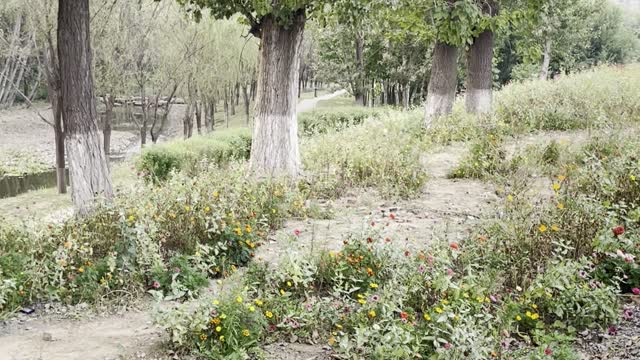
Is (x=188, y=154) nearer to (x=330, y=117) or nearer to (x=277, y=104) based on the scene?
(x=277, y=104)

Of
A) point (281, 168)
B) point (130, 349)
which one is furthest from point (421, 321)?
point (281, 168)

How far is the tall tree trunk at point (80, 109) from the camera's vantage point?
22.2 feet

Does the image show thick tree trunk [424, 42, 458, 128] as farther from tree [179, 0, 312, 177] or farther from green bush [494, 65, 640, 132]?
tree [179, 0, 312, 177]

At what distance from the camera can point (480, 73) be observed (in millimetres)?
13578

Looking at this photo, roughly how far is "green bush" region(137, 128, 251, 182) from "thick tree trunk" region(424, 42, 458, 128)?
4.53m

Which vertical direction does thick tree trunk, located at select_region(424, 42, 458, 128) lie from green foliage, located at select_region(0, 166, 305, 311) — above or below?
above

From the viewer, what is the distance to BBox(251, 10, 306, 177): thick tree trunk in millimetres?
9203

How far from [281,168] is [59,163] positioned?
32.5 ft

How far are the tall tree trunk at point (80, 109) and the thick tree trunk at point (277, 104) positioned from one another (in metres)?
2.78

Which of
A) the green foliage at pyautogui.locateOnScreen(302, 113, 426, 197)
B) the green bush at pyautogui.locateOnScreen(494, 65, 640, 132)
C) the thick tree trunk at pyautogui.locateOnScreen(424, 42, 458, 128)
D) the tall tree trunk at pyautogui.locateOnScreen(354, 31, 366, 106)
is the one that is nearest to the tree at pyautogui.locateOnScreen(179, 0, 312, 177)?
the green foliage at pyautogui.locateOnScreen(302, 113, 426, 197)

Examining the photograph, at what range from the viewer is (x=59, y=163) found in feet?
54.4

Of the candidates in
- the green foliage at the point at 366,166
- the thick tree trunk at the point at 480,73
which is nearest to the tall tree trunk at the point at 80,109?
the green foliage at the point at 366,166

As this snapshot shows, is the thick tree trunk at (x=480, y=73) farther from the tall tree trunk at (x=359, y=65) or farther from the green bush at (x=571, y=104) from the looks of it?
the tall tree trunk at (x=359, y=65)

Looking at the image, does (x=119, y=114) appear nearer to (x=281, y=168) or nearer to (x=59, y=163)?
(x=59, y=163)
